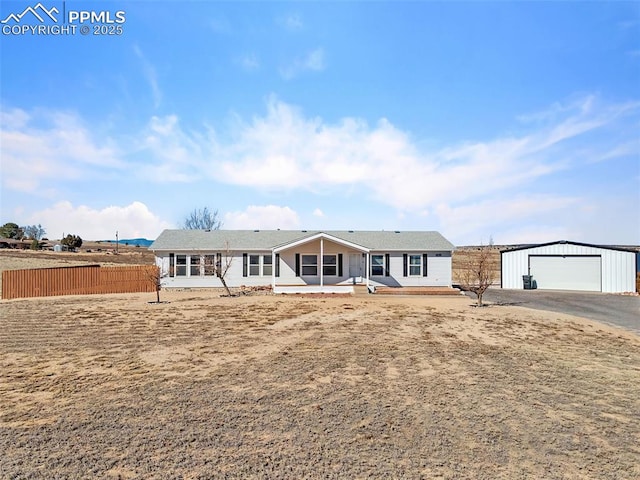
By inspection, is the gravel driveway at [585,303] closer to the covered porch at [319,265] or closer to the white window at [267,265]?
the covered porch at [319,265]

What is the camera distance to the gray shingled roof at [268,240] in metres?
24.1

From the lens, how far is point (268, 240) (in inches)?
1016

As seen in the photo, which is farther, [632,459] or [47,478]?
[632,459]

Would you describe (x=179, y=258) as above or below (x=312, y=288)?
above

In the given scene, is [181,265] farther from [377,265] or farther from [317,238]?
[377,265]

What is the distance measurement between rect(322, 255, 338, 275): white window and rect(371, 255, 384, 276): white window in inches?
97.7

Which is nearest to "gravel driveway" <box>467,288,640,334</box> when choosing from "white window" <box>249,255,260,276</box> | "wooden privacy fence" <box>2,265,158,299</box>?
"white window" <box>249,255,260,276</box>

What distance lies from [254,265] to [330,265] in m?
5.04

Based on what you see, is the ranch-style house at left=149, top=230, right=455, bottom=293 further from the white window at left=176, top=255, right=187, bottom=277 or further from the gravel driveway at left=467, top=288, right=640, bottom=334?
the gravel driveway at left=467, top=288, right=640, bottom=334

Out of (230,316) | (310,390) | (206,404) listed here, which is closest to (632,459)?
(310,390)

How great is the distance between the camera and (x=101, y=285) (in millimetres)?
22797

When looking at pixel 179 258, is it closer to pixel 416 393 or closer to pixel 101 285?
pixel 101 285

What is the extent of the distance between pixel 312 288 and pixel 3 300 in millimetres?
16535

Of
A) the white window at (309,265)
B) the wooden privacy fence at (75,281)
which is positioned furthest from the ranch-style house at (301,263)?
the wooden privacy fence at (75,281)
